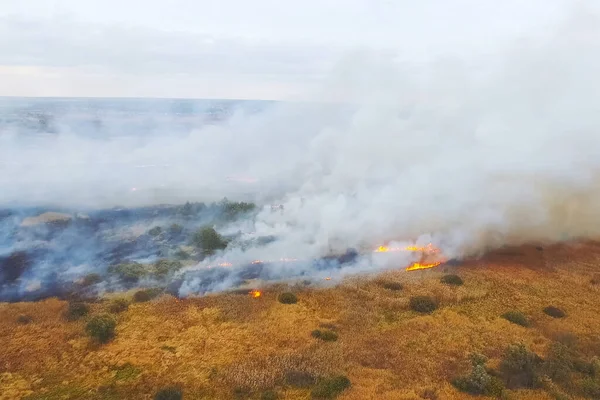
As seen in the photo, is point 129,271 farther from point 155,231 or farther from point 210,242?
point 155,231

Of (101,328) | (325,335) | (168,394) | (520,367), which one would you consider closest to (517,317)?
(520,367)

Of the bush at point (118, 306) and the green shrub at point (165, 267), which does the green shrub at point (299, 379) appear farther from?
the green shrub at point (165, 267)

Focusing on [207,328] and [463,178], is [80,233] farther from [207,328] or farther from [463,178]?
[463,178]

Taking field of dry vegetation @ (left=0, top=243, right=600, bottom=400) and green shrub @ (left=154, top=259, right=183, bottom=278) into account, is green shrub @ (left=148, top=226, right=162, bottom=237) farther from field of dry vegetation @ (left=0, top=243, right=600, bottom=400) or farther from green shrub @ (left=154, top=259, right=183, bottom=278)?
field of dry vegetation @ (left=0, top=243, right=600, bottom=400)

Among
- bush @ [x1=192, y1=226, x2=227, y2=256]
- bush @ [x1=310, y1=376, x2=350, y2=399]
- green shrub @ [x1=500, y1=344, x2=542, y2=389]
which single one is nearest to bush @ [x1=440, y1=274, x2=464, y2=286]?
green shrub @ [x1=500, y1=344, x2=542, y2=389]

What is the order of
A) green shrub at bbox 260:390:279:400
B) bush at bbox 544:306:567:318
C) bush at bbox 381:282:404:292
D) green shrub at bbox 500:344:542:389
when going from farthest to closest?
1. bush at bbox 381:282:404:292
2. bush at bbox 544:306:567:318
3. green shrub at bbox 500:344:542:389
4. green shrub at bbox 260:390:279:400
